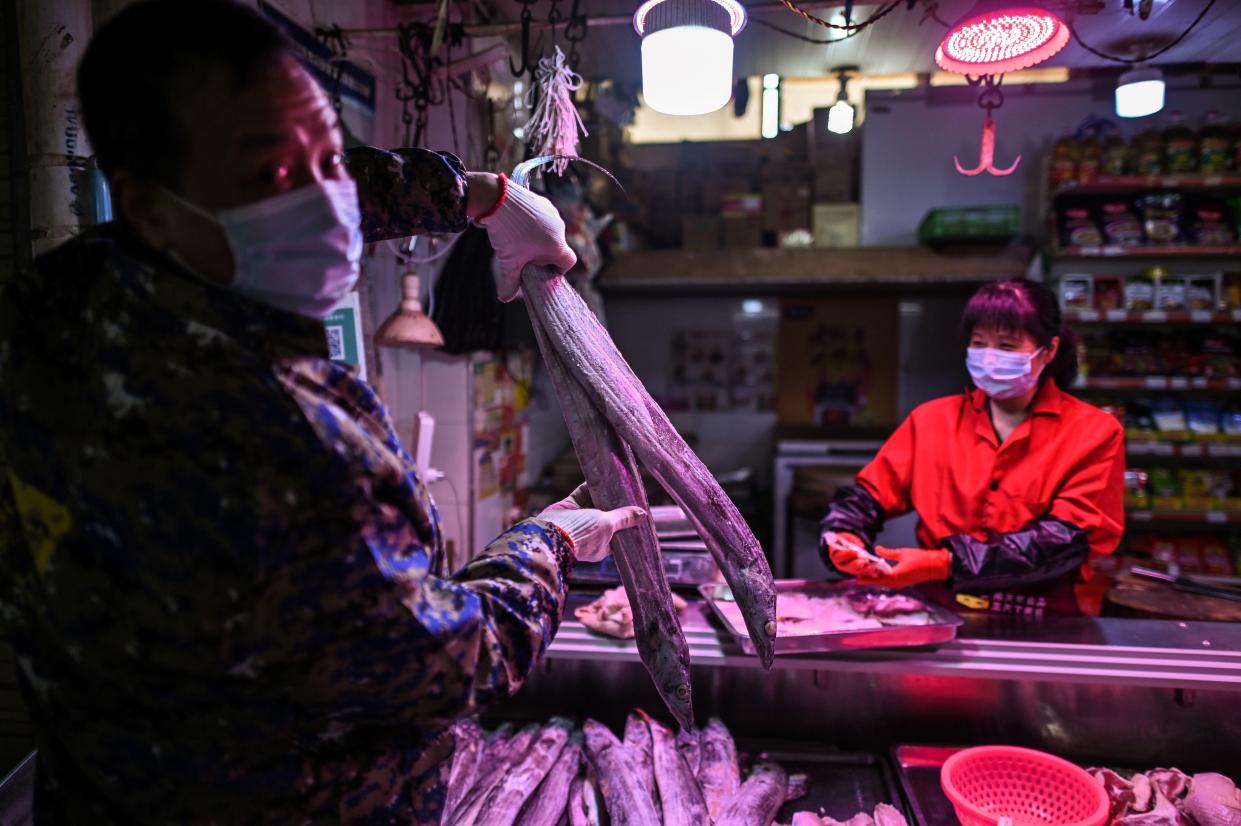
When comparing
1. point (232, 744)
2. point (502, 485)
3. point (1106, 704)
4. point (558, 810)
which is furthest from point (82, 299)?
point (502, 485)

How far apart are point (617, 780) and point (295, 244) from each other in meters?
1.45

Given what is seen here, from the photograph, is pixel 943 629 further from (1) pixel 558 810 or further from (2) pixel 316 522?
(2) pixel 316 522

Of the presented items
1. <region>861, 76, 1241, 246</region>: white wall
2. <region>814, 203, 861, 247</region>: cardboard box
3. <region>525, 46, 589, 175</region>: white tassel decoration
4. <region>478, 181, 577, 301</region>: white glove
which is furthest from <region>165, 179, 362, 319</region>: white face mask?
<region>861, 76, 1241, 246</region>: white wall

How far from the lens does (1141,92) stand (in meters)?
3.54

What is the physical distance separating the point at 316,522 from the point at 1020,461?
2.41m

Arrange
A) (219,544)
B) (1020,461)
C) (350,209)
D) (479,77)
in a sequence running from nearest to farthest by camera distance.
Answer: (219,544)
(350,209)
(1020,461)
(479,77)

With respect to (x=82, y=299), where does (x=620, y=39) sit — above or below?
above

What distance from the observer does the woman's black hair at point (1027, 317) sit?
241 centimetres

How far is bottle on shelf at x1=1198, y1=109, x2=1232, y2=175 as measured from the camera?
191 inches

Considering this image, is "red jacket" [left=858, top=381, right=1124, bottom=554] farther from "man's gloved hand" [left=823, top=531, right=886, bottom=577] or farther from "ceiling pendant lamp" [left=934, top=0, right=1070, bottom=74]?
"ceiling pendant lamp" [left=934, top=0, right=1070, bottom=74]

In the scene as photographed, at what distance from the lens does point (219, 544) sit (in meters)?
0.77

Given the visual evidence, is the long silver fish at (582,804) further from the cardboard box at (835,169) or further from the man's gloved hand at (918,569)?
the cardboard box at (835,169)

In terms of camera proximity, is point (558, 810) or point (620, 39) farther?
point (620, 39)

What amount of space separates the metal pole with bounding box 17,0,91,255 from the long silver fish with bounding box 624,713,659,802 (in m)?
1.98
